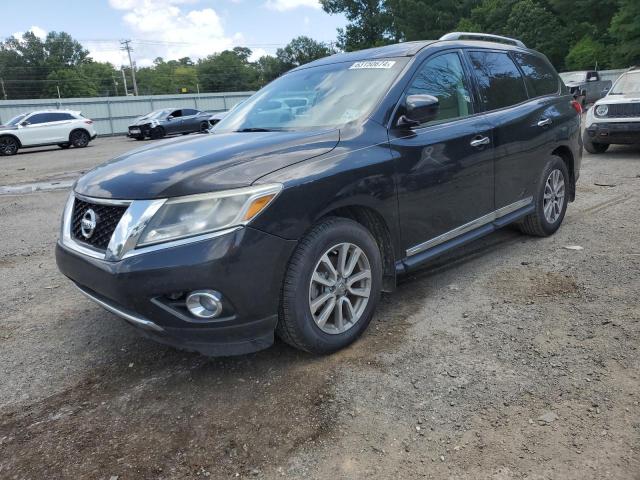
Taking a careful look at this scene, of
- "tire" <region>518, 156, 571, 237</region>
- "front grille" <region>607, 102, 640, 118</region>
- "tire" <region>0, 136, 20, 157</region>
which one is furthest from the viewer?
"tire" <region>0, 136, 20, 157</region>

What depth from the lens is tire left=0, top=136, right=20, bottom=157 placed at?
18.8 metres

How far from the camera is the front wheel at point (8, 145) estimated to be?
18828mm

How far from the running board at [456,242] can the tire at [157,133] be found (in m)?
21.5

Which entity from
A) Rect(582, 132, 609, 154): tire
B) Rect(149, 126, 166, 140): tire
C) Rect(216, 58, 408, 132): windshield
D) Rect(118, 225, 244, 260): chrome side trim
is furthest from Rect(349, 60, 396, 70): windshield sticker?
Rect(149, 126, 166, 140): tire

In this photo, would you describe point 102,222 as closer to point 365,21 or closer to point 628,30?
point 628,30

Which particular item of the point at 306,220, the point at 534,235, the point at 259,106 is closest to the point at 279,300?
the point at 306,220

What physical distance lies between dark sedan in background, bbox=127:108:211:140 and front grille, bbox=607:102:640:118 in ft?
56.6

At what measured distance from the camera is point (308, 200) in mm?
2779

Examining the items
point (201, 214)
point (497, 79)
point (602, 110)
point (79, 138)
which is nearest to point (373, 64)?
point (497, 79)

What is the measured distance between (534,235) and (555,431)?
3.12 meters

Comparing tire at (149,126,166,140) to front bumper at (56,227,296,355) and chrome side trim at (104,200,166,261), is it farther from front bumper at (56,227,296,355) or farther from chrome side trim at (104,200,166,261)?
chrome side trim at (104,200,166,261)

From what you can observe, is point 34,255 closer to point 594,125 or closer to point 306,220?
point 306,220

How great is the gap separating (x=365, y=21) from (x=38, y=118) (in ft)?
168

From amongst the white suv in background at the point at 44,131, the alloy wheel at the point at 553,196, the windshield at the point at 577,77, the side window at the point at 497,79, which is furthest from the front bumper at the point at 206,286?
the windshield at the point at 577,77
